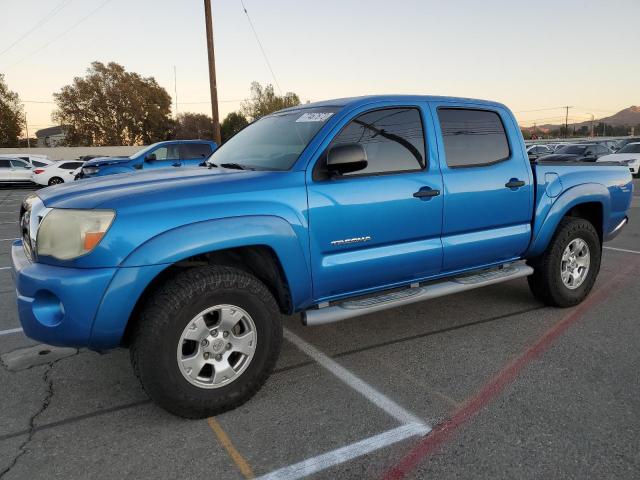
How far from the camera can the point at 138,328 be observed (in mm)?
2723

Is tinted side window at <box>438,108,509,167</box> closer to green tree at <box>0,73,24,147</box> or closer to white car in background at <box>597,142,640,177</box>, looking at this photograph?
white car in background at <box>597,142,640,177</box>

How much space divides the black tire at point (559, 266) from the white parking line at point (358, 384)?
7.35 feet

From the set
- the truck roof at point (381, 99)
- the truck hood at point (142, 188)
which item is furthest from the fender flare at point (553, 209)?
the truck hood at point (142, 188)

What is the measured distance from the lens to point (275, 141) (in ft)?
12.3

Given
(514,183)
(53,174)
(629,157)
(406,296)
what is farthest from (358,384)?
(629,157)

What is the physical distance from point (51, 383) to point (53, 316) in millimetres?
1022

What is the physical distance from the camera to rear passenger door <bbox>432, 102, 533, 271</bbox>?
3842 mm

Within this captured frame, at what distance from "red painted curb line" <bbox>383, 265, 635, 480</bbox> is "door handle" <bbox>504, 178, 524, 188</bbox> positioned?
1.24 m

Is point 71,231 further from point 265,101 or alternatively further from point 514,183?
point 265,101

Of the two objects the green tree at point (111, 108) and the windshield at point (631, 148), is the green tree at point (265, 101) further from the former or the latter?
the windshield at point (631, 148)

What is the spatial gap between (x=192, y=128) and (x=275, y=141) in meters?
78.1

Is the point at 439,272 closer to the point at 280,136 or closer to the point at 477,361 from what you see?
the point at 477,361

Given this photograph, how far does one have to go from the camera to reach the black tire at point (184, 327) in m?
2.68

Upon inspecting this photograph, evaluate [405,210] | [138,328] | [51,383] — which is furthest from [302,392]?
[51,383]
